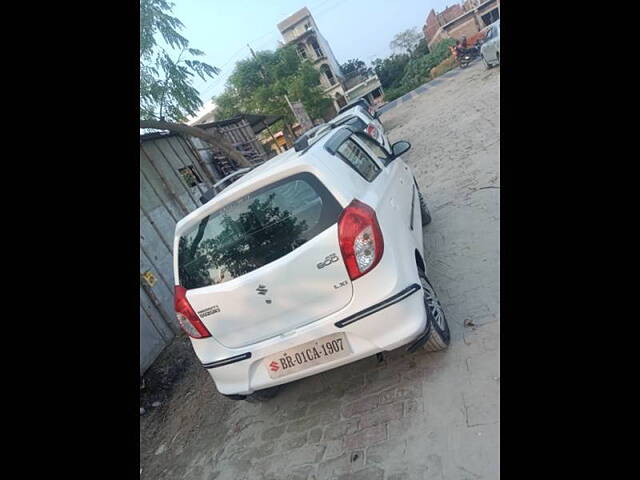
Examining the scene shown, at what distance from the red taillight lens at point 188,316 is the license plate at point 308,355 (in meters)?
0.50

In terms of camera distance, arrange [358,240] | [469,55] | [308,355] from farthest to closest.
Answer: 1. [469,55]
2. [308,355]
3. [358,240]

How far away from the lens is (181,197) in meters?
8.00

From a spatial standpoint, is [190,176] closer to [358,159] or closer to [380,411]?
[358,159]

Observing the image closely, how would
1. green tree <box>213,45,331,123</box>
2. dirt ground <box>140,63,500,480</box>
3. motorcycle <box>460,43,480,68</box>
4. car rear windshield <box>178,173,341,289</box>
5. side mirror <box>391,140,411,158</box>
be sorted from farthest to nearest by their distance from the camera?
motorcycle <box>460,43,480,68</box> < green tree <box>213,45,331,123</box> < side mirror <box>391,140,411,158</box> < car rear windshield <box>178,173,341,289</box> < dirt ground <box>140,63,500,480</box>

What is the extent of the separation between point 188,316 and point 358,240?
1287mm

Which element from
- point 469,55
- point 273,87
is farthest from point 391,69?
point 273,87

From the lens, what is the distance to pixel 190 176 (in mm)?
9359

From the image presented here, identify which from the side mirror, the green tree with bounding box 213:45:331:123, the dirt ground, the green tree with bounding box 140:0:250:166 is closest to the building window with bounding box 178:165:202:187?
the green tree with bounding box 140:0:250:166

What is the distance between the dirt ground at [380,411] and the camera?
207 centimetres

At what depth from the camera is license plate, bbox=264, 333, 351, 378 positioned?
2.34 m

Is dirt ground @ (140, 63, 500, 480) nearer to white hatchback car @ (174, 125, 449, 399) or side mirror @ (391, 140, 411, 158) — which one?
white hatchback car @ (174, 125, 449, 399)

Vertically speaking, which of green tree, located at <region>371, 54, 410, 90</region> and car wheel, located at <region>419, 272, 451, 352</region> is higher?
green tree, located at <region>371, 54, 410, 90</region>

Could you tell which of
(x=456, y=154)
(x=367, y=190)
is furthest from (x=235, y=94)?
(x=367, y=190)

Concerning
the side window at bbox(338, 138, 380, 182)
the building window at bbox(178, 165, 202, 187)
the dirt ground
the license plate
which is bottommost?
the dirt ground
